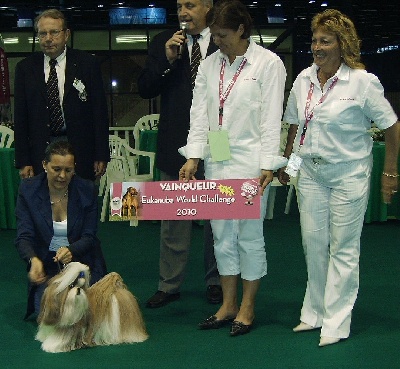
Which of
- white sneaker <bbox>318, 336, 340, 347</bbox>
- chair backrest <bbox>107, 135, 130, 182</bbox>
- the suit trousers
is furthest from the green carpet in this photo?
chair backrest <bbox>107, 135, 130, 182</bbox>

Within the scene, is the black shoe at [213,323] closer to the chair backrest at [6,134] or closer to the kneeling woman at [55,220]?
the kneeling woman at [55,220]

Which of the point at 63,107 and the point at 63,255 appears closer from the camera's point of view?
the point at 63,255

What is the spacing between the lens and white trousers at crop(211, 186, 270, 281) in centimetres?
356

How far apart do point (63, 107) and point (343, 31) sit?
1.61 metres

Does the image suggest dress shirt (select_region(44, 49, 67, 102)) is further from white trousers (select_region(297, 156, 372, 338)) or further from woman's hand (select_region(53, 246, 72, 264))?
white trousers (select_region(297, 156, 372, 338))

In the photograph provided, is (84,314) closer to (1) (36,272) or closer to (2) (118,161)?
(1) (36,272)

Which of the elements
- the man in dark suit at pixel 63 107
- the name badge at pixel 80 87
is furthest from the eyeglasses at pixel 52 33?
the name badge at pixel 80 87

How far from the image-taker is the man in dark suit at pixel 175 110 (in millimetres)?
3922

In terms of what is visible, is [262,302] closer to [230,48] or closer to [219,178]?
[219,178]

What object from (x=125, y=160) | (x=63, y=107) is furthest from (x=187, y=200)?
(x=125, y=160)

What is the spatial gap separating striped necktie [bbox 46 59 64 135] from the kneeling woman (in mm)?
374

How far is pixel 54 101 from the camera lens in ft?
13.4

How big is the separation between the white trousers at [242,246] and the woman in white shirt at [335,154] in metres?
0.22

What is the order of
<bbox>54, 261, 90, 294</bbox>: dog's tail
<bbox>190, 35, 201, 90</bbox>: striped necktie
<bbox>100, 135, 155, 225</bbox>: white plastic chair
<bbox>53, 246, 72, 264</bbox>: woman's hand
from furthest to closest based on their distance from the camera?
<bbox>100, 135, 155, 225</bbox>: white plastic chair → <bbox>190, 35, 201, 90</bbox>: striped necktie → <bbox>53, 246, 72, 264</bbox>: woman's hand → <bbox>54, 261, 90, 294</bbox>: dog's tail
